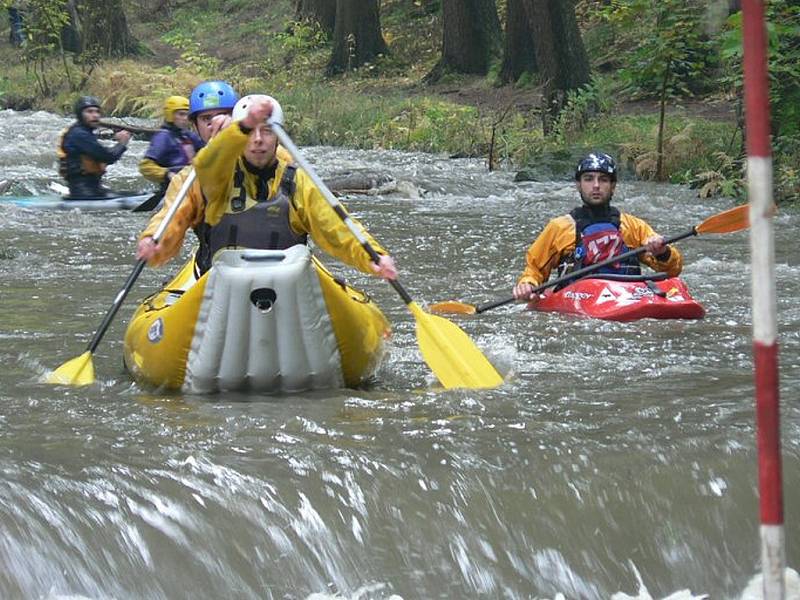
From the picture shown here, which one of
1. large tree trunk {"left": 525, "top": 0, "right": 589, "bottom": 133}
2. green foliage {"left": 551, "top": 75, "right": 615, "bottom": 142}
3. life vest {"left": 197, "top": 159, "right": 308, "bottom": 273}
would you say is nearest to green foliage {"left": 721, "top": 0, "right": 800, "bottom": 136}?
green foliage {"left": 551, "top": 75, "right": 615, "bottom": 142}

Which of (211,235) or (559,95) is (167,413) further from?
(559,95)

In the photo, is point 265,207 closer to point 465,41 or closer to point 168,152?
point 168,152

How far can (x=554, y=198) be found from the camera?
550 inches

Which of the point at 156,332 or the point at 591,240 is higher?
the point at 156,332

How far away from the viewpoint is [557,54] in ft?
54.1

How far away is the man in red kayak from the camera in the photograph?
7.89m

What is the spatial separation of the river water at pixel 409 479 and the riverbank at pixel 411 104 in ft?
25.9

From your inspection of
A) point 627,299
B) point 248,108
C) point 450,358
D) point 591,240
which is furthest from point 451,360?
point 591,240

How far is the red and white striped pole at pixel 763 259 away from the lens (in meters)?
2.46

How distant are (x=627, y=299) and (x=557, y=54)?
936 cm

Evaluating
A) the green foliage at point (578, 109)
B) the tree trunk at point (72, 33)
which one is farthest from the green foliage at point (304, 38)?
the green foliage at point (578, 109)

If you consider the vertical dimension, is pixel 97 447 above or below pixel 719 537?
above

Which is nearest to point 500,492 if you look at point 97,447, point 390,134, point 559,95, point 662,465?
point 662,465

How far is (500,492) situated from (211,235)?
2026 mm
